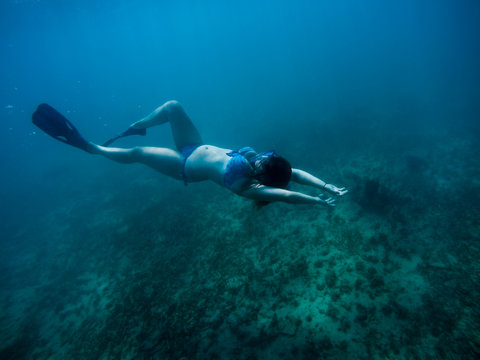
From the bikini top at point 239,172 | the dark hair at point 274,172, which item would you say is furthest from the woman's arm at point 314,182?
the bikini top at point 239,172

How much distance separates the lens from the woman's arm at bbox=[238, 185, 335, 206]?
2145 millimetres

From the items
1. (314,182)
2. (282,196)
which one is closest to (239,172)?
(282,196)

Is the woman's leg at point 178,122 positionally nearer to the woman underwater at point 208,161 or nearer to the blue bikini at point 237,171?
the woman underwater at point 208,161

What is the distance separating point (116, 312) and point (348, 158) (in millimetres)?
8490

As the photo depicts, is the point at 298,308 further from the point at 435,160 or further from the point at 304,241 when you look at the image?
the point at 435,160

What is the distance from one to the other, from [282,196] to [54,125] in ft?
15.5

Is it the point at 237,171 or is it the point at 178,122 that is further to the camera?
the point at 178,122

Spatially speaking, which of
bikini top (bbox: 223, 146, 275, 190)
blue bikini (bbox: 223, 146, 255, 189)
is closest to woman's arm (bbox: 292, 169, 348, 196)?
bikini top (bbox: 223, 146, 275, 190)

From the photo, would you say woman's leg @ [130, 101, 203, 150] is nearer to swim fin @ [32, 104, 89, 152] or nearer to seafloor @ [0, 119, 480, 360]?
swim fin @ [32, 104, 89, 152]

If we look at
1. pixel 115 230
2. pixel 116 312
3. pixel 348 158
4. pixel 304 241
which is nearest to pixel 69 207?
pixel 115 230

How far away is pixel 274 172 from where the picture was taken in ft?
8.09

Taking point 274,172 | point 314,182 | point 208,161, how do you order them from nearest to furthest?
point 274,172 → point 314,182 → point 208,161

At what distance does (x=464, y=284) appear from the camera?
11.4 feet

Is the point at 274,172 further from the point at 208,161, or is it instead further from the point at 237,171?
the point at 208,161
